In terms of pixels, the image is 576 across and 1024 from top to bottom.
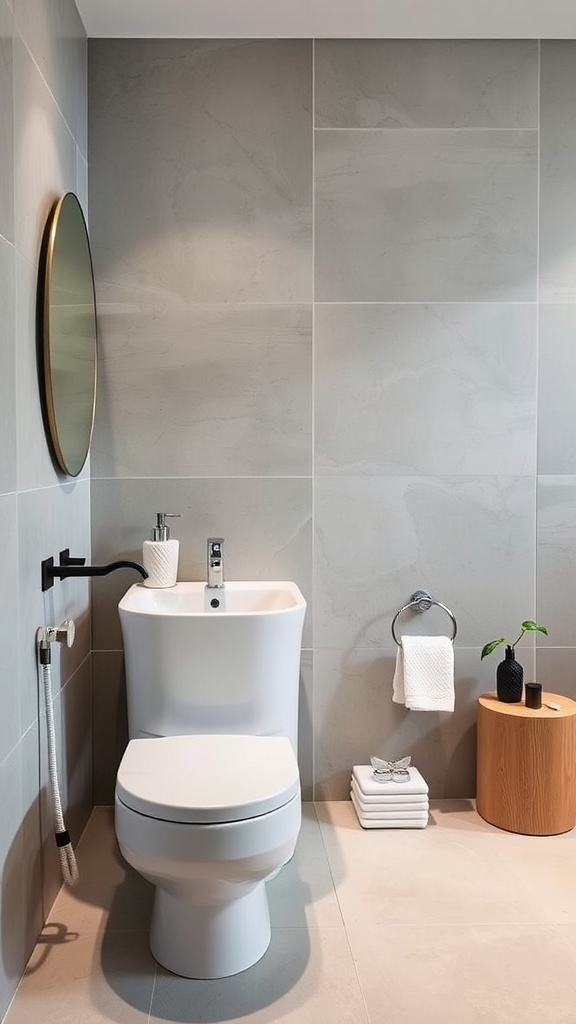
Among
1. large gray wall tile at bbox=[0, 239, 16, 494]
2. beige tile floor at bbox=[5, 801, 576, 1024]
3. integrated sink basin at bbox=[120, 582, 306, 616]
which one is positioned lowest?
beige tile floor at bbox=[5, 801, 576, 1024]

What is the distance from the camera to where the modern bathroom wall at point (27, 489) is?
1.68m

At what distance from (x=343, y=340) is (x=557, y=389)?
0.67m

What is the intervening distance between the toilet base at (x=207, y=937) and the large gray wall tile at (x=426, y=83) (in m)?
2.13

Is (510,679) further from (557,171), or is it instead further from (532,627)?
(557,171)

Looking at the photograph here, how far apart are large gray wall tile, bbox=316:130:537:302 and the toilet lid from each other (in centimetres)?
136

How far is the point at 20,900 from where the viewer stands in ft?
5.84

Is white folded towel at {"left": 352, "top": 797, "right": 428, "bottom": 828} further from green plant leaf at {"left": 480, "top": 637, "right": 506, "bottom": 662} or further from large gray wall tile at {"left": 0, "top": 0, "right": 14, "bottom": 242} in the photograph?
large gray wall tile at {"left": 0, "top": 0, "right": 14, "bottom": 242}

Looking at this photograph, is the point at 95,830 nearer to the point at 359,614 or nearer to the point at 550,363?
the point at 359,614

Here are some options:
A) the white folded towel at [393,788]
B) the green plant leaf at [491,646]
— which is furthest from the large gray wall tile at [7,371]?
the green plant leaf at [491,646]

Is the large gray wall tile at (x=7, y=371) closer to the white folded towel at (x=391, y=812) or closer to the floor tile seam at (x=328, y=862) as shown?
the floor tile seam at (x=328, y=862)

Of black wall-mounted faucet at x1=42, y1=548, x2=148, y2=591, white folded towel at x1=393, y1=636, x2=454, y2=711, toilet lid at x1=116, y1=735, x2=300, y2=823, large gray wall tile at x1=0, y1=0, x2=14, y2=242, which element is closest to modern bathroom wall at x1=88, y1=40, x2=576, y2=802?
white folded towel at x1=393, y1=636, x2=454, y2=711

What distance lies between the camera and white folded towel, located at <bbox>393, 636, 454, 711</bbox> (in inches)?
100

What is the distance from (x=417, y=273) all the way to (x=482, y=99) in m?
0.55

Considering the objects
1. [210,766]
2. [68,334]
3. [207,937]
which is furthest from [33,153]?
[207,937]
